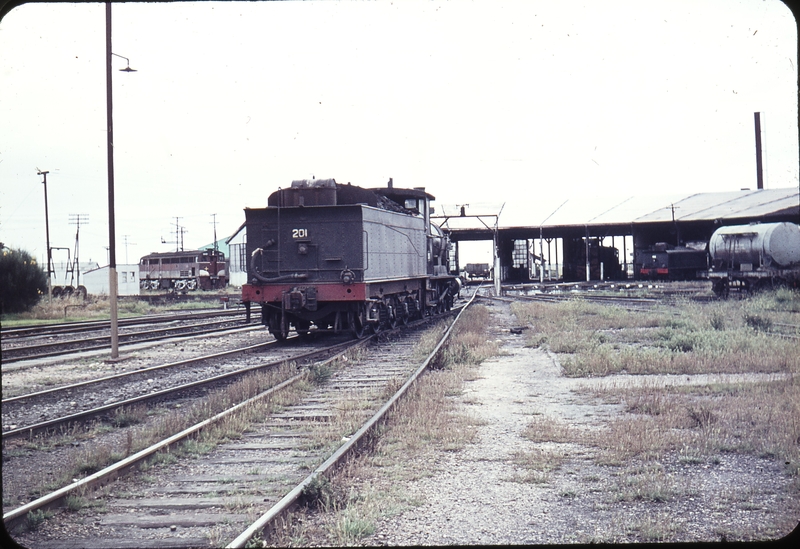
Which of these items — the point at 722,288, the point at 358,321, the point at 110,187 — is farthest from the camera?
the point at 722,288

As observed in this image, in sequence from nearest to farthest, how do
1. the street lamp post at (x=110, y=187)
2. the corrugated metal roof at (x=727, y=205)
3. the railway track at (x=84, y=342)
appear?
the street lamp post at (x=110, y=187) < the railway track at (x=84, y=342) < the corrugated metal roof at (x=727, y=205)

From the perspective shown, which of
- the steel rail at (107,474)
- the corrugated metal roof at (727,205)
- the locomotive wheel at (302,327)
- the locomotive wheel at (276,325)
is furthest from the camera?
the corrugated metal roof at (727,205)

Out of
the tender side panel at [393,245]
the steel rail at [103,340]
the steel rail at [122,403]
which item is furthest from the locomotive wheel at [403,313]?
the steel rail at [122,403]

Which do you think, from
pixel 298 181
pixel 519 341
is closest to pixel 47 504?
pixel 298 181

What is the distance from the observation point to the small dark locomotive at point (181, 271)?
46219mm

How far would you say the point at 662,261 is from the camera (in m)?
42.7

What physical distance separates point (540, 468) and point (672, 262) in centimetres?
4117

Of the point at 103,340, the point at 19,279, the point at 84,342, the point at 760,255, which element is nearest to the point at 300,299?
the point at 84,342

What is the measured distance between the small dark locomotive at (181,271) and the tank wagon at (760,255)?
32961mm

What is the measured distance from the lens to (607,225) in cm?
4172

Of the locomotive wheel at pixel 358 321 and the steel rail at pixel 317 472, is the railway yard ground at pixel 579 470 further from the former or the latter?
the locomotive wheel at pixel 358 321

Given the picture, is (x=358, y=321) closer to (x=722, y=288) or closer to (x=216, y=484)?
(x=216, y=484)

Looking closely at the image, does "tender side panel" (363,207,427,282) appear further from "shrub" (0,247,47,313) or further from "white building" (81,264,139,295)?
"white building" (81,264,139,295)

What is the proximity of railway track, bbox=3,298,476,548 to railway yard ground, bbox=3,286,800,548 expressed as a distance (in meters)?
0.03
